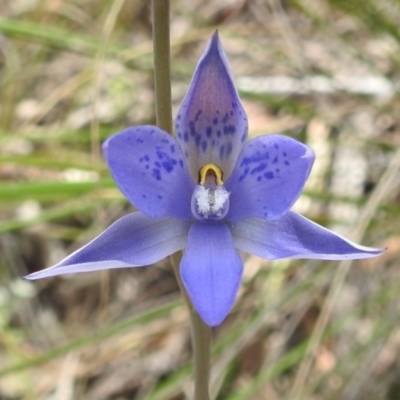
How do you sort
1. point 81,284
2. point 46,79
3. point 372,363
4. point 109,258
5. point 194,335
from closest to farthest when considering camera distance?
point 109,258
point 194,335
point 372,363
point 81,284
point 46,79

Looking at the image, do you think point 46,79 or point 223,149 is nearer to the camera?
point 223,149

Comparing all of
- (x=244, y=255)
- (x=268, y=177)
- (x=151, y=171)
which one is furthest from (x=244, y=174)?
(x=244, y=255)

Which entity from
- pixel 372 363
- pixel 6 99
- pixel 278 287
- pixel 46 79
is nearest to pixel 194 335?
pixel 372 363

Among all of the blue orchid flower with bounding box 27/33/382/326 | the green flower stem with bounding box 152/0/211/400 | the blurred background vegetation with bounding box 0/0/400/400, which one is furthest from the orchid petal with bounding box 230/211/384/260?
the blurred background vegetation with bounding box 0/0/400/400

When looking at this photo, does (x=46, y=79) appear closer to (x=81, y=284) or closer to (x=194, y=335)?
(x=81, y=284)

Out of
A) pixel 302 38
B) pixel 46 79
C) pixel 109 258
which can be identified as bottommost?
pixel 46 79

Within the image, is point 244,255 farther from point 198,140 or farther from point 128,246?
point 128,246
